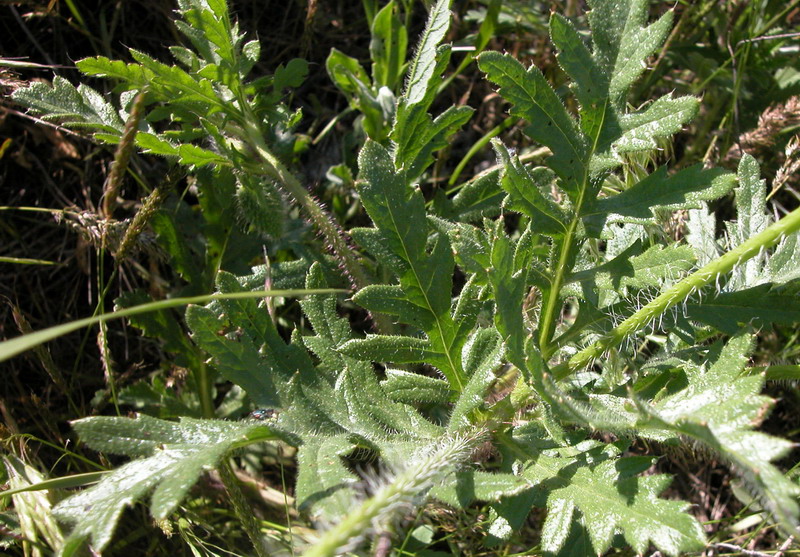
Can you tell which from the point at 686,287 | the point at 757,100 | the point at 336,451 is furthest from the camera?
the point at 757,100

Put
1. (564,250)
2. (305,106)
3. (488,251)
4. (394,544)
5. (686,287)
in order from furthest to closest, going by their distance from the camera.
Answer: (305,106) < (394,544) < (564,250) < (488,251) < (686,287)

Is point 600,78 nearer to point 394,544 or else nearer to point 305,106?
point 394,544

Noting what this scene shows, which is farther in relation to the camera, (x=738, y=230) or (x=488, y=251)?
(x=738, y=230)

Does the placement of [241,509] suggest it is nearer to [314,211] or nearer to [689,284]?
[314,211]

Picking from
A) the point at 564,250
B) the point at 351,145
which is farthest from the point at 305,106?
the point at 564,250

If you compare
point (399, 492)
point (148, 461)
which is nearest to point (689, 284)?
point (399, 492)

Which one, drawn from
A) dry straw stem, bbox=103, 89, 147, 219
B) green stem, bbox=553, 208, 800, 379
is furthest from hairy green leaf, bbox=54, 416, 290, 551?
dry straw stem, bbox=103, 89, 147, 219

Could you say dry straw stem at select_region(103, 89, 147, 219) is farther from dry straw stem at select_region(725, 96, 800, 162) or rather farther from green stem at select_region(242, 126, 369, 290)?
dry straw stem at select_region(725, 96, 800, 162)
